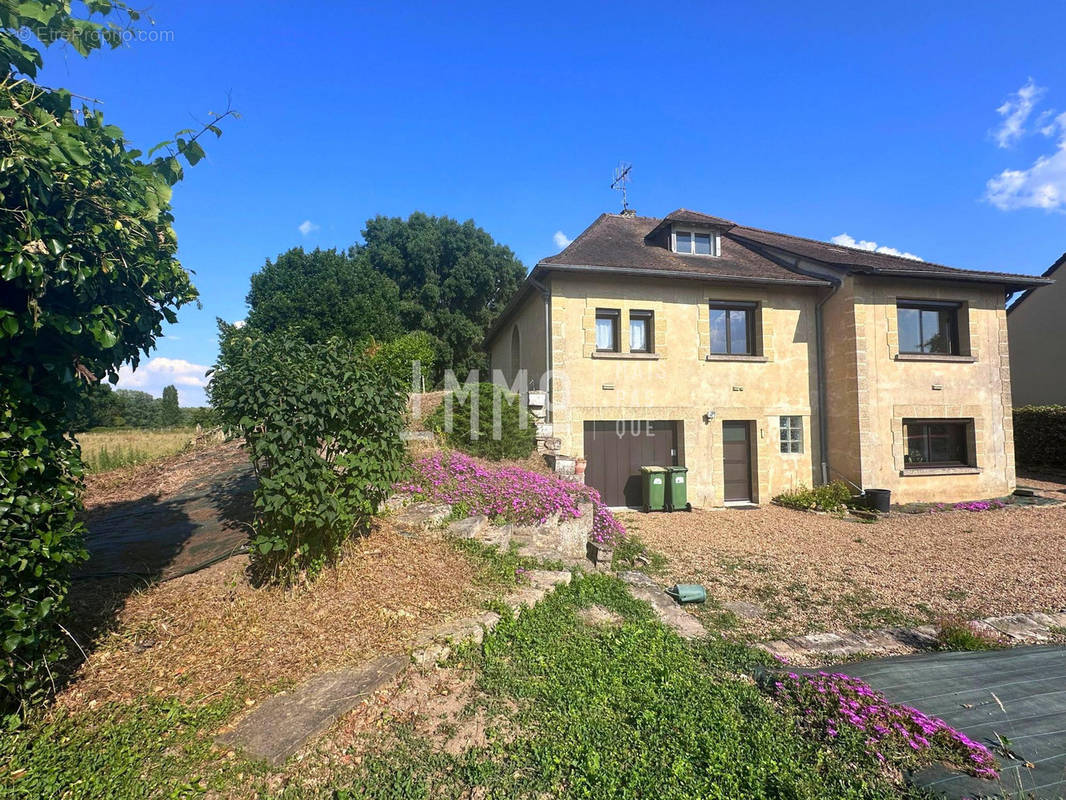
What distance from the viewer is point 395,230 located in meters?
27.2

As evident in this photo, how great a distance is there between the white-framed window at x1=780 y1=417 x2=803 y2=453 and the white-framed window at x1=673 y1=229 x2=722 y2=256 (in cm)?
455

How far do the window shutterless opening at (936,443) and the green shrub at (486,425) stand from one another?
955cm

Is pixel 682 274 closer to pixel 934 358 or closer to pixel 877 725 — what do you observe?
pixel 934 358

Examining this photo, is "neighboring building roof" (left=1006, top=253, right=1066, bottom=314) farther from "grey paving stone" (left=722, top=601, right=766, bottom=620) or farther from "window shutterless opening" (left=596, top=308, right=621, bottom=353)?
"grey paving stone" (left=722, top=601, right=766, bottom=620)

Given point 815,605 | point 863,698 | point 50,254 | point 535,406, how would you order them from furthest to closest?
point 535,406
point 815,605
point 863,698
point 50,254

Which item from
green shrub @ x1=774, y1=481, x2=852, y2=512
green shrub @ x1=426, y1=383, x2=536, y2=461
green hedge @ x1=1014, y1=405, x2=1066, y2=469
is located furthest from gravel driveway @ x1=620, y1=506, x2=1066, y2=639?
green hedge @ x1=1014, y1=405, x2=1066, y2=469

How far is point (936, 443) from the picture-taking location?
11.5 meters

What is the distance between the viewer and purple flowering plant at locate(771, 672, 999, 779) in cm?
241

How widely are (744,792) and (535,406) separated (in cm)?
789

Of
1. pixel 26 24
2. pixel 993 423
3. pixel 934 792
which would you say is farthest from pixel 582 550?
pixel 993 423

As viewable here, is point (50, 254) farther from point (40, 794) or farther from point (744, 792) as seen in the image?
point (744, 792)

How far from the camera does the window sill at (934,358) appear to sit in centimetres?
1088

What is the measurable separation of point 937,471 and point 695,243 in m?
7.86

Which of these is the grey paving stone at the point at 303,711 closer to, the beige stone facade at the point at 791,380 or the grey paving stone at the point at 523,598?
the grey paving stone at the point at 523,598
